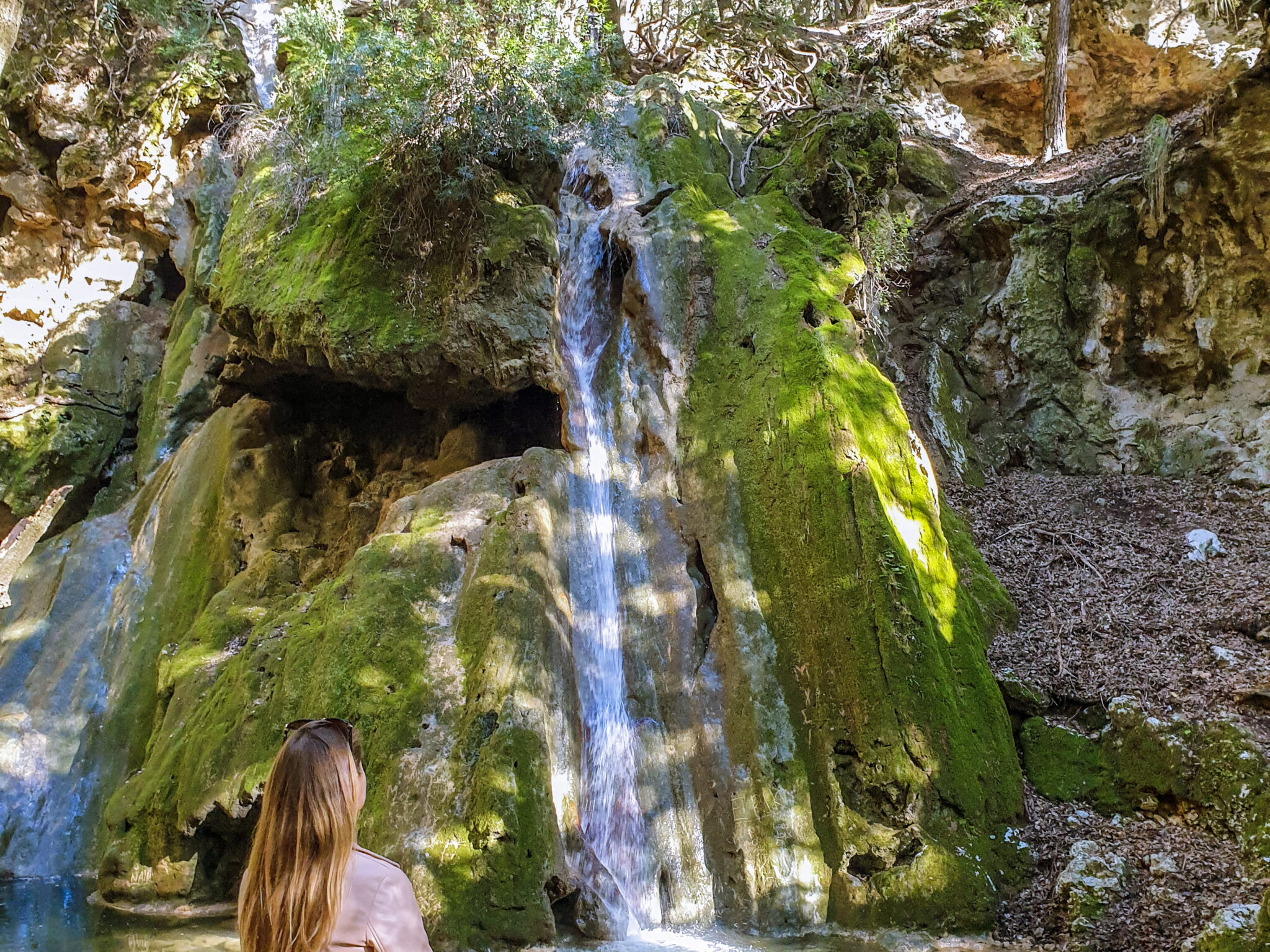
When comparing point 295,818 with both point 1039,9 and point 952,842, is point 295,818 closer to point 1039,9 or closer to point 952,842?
point 952,842

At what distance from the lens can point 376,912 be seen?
175 centimetres

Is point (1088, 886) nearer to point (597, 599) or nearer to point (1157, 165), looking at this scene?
point (597, 599)

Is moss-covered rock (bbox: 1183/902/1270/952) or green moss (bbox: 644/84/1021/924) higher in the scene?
green moss (bbox: 644/84/1021/924)

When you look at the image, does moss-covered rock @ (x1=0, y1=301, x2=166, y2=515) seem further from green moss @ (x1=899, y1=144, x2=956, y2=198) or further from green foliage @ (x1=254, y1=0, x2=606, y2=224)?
green moss @ (x1=899, y1=144, x2=956, y2=198)

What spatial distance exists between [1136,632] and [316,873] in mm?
7961

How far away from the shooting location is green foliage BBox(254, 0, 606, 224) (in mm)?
9578

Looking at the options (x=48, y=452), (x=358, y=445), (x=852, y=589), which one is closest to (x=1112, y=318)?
(x=852, y=589)

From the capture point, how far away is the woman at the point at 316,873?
1.67 metres

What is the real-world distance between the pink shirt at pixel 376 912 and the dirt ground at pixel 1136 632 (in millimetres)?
5170

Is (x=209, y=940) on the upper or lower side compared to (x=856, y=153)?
lower

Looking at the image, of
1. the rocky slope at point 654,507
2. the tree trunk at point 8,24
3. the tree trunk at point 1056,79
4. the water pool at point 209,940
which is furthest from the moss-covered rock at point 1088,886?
the tree trunk at point 1056,79

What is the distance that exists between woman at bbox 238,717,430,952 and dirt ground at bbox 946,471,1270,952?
5.25 metres

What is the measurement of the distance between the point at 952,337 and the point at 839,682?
291 inches

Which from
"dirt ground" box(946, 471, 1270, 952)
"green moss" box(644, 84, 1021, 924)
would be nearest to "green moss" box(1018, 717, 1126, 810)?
"dirt ground" box(946, 471, 1270, 952)
